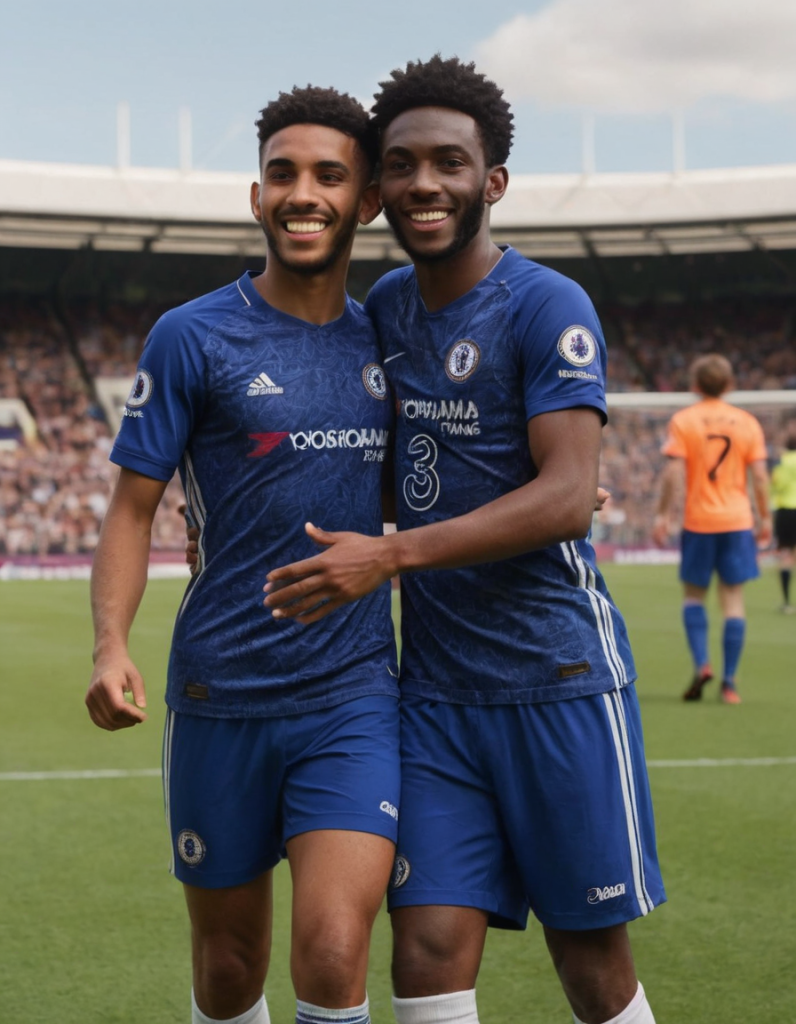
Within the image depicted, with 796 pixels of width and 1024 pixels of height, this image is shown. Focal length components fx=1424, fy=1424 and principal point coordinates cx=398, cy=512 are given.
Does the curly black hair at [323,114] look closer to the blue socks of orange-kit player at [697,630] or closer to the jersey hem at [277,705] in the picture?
the jersey hem at [277,705]

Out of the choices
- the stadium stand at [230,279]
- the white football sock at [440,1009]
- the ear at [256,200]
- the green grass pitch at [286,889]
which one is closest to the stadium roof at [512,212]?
the stadium stand at [230,279]

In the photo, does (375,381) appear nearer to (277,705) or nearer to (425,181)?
(425,181)

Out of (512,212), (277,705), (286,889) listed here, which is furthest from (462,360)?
(512,212)

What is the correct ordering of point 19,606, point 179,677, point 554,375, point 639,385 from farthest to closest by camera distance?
point 639,385, point 19,606, point 179,677, point 554,375

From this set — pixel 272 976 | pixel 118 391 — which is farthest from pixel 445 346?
pixel 118 391

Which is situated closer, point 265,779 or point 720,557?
point 265,779

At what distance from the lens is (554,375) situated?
278cm

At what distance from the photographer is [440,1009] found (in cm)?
270

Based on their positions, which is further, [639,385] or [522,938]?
[639,385]

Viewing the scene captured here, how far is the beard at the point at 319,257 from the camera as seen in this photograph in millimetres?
3031

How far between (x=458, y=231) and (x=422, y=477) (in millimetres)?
514

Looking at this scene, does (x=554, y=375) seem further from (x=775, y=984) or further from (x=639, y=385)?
(x=639, y=385)

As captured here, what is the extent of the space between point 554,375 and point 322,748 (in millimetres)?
875

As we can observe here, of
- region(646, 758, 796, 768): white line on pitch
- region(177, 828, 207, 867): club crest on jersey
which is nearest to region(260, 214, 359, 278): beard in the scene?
region(177, 828, 207, 867): club crest on jersey
